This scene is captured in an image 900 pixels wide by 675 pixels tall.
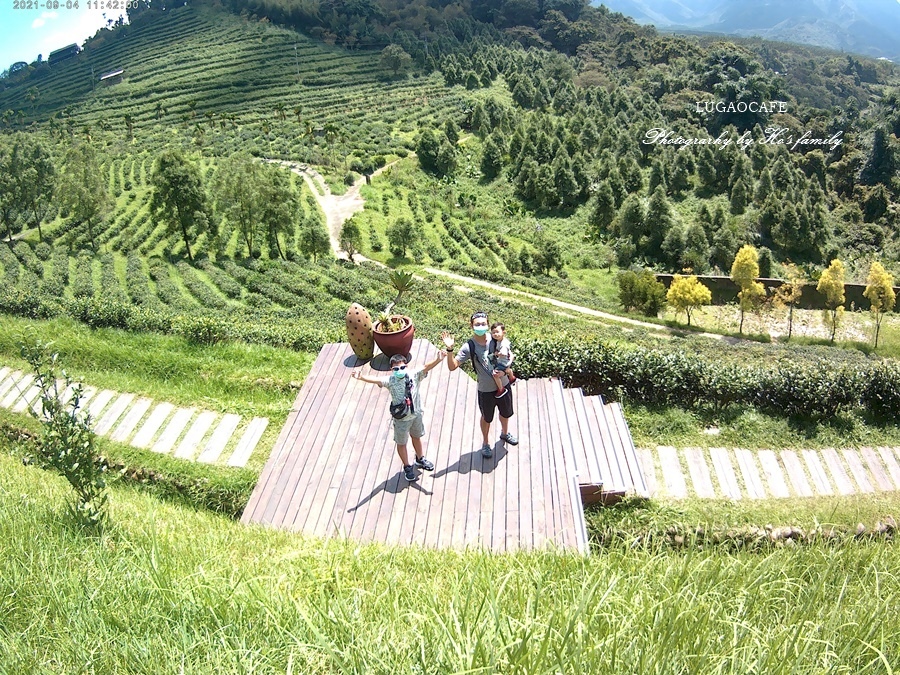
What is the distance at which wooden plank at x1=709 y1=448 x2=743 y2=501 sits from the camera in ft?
31.2

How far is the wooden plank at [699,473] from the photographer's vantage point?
947 centimetres

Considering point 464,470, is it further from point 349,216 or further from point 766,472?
point 349,216

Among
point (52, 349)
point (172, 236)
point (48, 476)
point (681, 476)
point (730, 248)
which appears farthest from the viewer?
point (730, 248)

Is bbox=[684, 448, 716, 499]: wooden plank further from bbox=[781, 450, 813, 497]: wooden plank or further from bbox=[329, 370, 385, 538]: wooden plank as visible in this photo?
bbox=[329, 370, 385, 538]: wooden plank

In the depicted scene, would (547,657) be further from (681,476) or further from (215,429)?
(215,429)

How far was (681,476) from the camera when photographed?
9781 mm

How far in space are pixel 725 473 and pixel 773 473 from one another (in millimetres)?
853

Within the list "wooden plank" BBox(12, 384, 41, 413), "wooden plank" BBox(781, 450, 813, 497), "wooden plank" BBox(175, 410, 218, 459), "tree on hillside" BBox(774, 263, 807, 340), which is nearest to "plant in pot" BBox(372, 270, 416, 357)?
"wooden plank" BBox(175, 410, 218, 459)

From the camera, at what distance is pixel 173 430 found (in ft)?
34.5

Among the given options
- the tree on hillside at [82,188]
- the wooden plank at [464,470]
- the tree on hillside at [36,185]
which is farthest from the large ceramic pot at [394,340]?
the tree on hillside at [36,185]

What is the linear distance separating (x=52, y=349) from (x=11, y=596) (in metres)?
10.9

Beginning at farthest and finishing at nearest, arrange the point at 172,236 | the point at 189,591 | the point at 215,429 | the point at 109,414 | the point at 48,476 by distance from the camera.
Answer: the point at 172,236, the point at 109,414, the point at 215,429, the point at 48,476, the point at 189,591

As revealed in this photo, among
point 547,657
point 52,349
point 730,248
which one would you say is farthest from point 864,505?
point 730,248

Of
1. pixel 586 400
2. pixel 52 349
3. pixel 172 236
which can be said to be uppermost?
pixel 52 349
